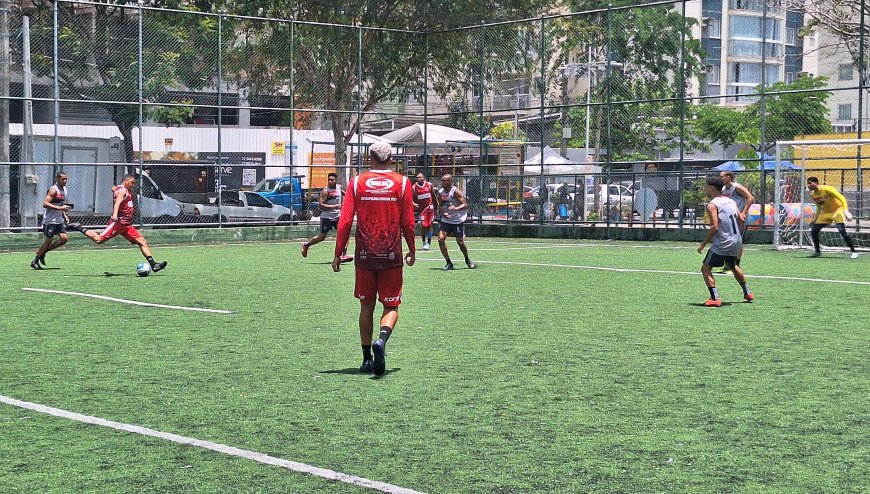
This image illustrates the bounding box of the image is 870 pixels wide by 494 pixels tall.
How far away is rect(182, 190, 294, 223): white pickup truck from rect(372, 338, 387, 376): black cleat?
2221 cm

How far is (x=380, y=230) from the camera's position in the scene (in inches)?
372

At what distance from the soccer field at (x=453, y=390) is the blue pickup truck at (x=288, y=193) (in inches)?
577

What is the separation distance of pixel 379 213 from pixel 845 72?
21843mm

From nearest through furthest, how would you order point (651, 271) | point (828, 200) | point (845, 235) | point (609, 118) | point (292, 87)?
point (651, 271) < point (828, 200) < point (845, 235) < point (609, 118) < point (292, 87)

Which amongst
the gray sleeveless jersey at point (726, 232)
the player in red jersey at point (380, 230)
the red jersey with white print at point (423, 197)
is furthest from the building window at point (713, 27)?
the player in red jersey at point (380, 230)

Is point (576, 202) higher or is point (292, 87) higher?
point (292, 87)

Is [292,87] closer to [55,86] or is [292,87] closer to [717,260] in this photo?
[55,86]

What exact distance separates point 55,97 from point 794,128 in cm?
1746

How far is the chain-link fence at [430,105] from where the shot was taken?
28.5 metres

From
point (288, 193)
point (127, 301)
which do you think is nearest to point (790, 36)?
point (288, 193)

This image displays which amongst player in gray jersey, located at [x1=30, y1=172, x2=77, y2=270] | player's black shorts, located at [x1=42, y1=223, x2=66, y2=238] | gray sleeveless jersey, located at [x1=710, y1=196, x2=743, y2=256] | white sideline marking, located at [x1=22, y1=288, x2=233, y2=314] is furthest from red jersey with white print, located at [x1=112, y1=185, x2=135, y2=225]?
gray sleeveless jersey, located at [x1=710, y1=196, x2=743, y2=256]

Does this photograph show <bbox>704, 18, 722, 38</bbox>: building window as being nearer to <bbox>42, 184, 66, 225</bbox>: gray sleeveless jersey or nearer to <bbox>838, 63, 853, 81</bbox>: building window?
<bbox>838, 63, 853, 81</bbox>: building window

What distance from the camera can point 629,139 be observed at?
3191 cm

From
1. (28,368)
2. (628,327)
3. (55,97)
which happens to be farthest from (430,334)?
(55,97)
